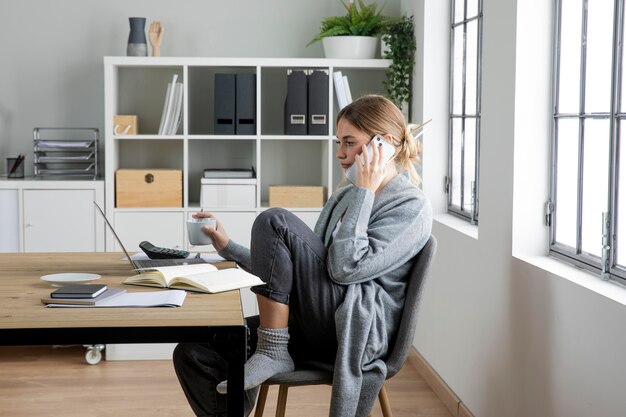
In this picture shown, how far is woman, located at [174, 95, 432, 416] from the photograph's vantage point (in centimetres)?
230

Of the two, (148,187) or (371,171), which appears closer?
(371,171)

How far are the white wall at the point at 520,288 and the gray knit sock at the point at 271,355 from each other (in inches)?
29.7

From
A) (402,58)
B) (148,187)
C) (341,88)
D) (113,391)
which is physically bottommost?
(113,391)

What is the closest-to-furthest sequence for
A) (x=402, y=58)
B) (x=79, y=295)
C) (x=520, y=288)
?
(x=79, y=295) < (x=520, y=288) < (x=402, y=58)

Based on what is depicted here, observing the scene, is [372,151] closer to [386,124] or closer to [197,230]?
[386,124]

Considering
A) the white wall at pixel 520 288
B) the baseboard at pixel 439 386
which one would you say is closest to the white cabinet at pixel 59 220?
the baseboard at pixel 439 386

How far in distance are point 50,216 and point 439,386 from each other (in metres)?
2.09

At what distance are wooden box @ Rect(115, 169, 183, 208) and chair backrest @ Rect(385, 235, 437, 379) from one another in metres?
2.26

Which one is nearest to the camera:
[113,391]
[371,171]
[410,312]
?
[410,312]

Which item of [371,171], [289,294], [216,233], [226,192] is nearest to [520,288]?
[371,171]

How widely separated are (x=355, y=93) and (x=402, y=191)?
2.31 metres

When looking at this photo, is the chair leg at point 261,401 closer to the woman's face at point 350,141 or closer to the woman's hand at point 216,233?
the woman's hand at point 216,233

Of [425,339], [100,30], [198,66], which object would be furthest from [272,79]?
[425,339]

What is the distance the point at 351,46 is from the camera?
4.45m
